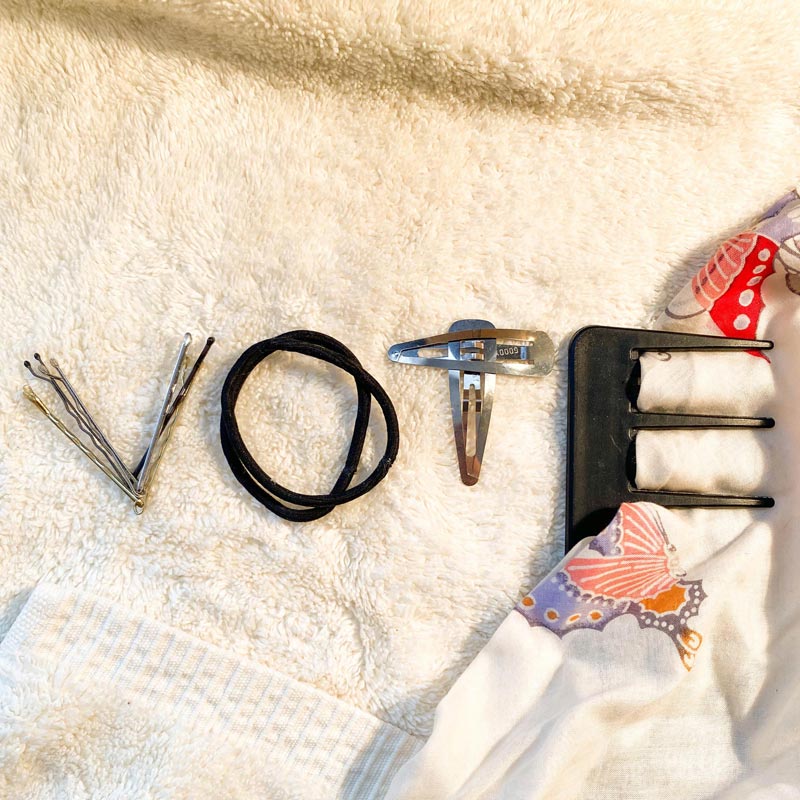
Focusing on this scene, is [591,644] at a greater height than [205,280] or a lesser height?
lesser

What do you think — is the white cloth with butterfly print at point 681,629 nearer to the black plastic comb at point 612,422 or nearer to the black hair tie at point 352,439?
the black plastic comb at point 612,422

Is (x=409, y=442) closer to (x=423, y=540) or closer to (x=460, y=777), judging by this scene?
(x=423, y=540)

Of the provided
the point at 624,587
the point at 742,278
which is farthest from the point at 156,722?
the point at 742,278

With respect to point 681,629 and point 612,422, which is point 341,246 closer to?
point 612,422

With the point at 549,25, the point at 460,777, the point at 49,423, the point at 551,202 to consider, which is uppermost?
the point at 549,25

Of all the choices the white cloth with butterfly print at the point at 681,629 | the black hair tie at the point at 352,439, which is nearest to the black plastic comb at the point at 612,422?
the white cloth with butterfly print at the point at 681,629

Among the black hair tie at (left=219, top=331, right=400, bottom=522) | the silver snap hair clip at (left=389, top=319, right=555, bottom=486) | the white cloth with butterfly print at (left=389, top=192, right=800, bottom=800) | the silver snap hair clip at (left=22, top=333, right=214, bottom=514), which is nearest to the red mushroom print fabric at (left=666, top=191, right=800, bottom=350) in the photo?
the white cloth with butterfly print at (left=389, top=192, right=800, bottom=800)

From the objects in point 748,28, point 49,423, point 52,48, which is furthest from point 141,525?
point 748,28
